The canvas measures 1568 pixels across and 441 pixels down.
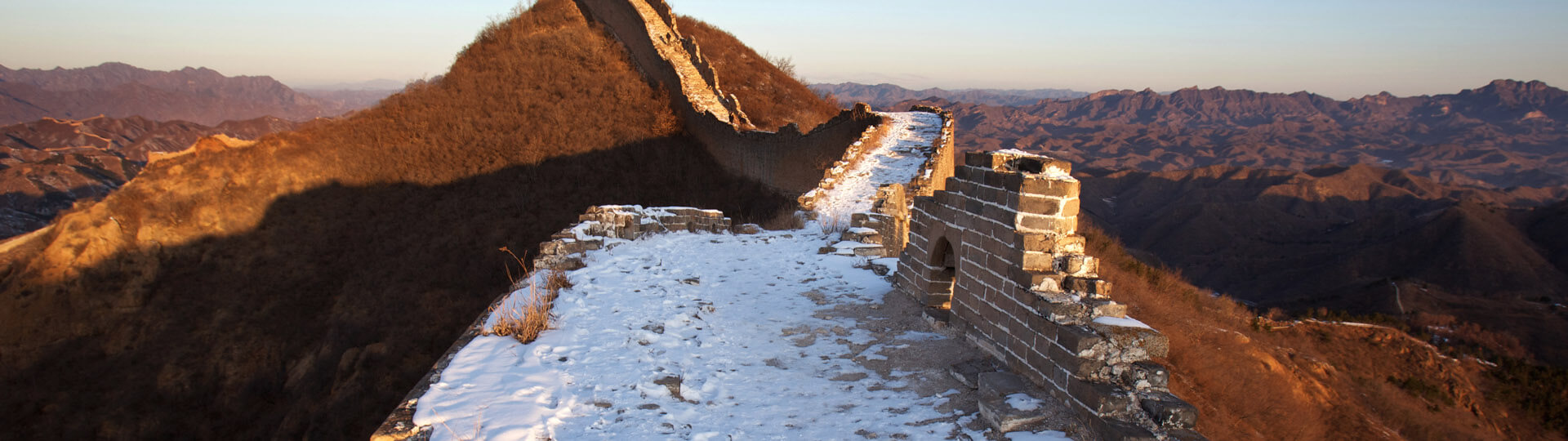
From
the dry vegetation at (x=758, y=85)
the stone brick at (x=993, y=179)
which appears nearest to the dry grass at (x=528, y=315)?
the stone brick at (x=993, y=179)

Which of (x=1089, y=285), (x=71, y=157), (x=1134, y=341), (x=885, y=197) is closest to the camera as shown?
(x=1134, y=341)

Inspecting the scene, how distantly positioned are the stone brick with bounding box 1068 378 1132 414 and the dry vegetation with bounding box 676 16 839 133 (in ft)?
52.8

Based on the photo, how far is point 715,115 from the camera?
1816 centimetres

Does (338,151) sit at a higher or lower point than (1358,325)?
higher

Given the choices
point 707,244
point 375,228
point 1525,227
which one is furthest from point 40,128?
point 1525,227

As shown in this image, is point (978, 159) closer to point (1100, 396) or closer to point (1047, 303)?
point (1047, 303)

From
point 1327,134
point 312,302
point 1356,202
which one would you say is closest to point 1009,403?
point 312,302

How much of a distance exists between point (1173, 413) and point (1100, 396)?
323mm

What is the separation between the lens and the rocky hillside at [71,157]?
179 feet

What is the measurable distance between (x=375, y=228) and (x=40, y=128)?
126 m

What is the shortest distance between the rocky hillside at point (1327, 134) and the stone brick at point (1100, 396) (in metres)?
86.0

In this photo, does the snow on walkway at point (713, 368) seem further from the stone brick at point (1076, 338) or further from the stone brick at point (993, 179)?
the stone brick at point (993, 179)

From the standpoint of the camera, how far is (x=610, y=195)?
1705 centimetres

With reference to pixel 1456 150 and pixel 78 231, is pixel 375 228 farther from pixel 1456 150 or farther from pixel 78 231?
pixel 1456 150
